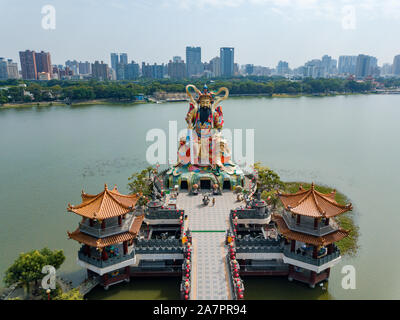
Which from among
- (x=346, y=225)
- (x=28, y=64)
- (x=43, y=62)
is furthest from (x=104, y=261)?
(x=43, y=62)

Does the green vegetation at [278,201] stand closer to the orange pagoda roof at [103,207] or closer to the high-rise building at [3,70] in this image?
the orange pagoda roof at [103,207]

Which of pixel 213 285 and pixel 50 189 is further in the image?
pixel 50 189

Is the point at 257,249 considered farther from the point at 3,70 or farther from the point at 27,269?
the point at 3,70

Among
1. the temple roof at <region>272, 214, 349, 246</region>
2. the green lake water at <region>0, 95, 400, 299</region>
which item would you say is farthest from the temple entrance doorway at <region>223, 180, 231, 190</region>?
the green lake water at <region>0, 95, 400, 299</region>

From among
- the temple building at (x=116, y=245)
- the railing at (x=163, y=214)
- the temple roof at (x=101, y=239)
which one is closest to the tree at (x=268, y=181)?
the railing at (x=163, y=214)
